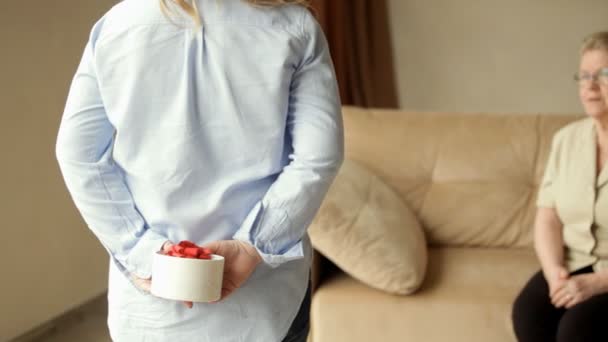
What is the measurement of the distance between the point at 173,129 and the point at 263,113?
12cm

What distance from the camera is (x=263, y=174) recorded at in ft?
3.12

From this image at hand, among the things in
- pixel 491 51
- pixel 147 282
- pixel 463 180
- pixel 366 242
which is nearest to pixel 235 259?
pixel 147 282

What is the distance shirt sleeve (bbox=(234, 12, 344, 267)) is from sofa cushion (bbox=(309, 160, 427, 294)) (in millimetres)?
878

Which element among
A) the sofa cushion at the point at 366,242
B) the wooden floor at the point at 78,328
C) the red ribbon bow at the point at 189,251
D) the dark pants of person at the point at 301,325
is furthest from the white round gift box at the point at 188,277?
the wooden floor at the point at 78,328

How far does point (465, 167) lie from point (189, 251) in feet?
5.02

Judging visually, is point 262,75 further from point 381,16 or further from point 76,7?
point 381,16

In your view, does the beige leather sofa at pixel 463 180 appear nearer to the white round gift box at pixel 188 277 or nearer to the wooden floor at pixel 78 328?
the wooden floor at pixel 78 328

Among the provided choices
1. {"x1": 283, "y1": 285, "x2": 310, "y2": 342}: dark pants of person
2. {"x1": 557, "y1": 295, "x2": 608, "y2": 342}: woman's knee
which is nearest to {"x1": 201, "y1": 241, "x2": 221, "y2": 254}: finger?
{"x1": 283, "y1": 285, "x2": 310, "y2": 342}: dark pants of person

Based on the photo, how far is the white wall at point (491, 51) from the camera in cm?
335

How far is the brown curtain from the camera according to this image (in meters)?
3.32

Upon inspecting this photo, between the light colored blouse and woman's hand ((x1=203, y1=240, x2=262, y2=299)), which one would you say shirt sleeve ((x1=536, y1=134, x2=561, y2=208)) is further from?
woman's hand ((x1=203, y1=240, x2=262, y2=299))

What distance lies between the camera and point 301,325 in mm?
1088

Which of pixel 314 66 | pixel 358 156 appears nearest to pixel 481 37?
pixel 358 156

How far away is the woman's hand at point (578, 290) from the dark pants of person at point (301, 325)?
2.90 feet
